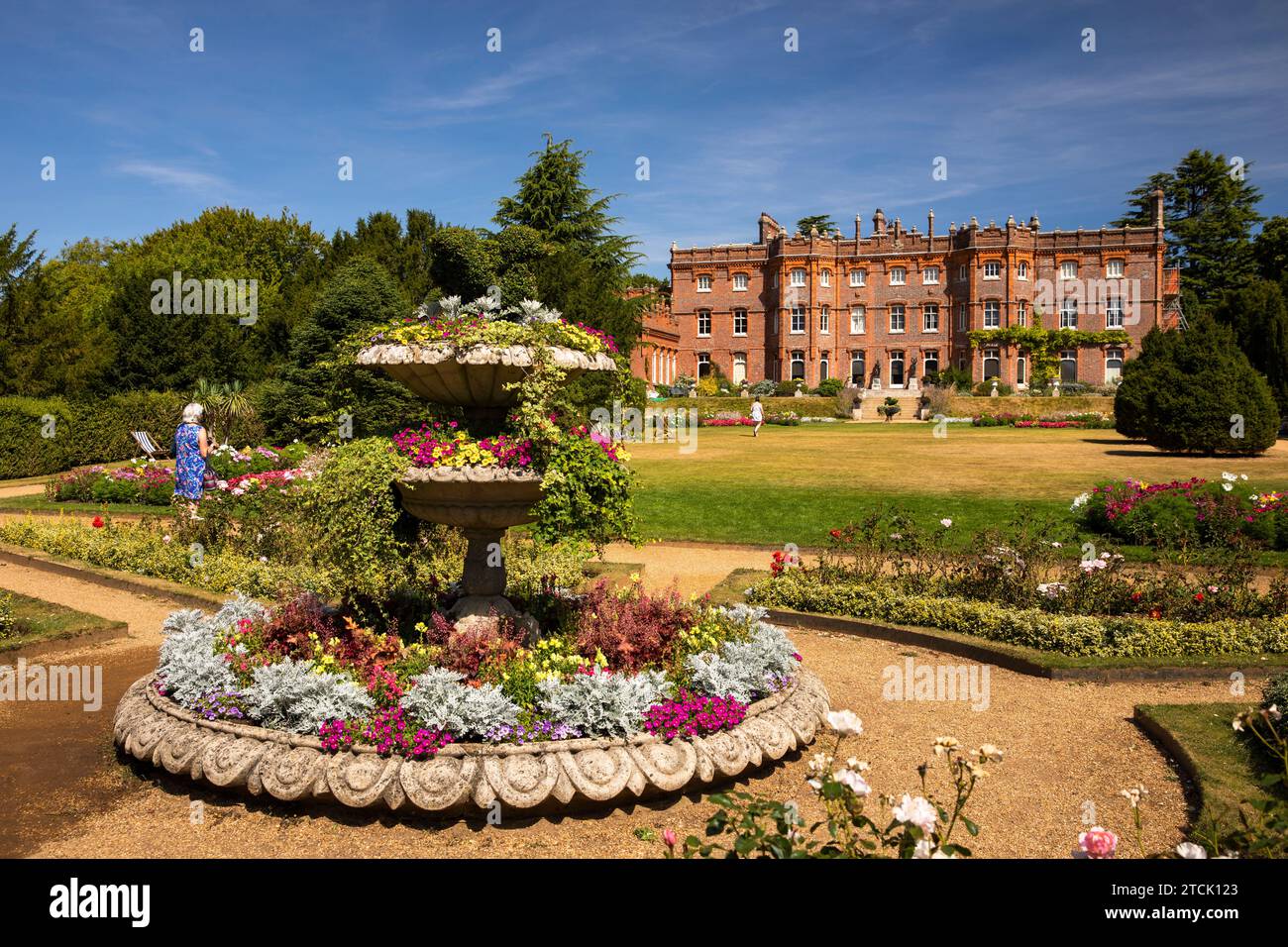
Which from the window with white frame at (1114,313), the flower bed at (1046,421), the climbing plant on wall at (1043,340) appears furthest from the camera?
the window with white frame at (1114,313)

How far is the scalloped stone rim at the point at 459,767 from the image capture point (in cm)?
446

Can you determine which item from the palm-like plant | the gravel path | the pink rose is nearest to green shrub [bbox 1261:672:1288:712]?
the gravel path

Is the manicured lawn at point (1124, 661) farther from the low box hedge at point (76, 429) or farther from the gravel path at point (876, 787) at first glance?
the low box hedge at point (76, 429)

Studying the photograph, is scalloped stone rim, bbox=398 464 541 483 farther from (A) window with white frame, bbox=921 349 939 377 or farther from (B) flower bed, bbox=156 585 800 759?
(A) window with white frame, bbox=921 349 939 377

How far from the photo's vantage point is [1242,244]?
56.8 meters

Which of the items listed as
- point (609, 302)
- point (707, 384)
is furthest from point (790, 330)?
point (609, 302)

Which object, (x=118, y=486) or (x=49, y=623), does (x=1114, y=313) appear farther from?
(x=49, y=623)

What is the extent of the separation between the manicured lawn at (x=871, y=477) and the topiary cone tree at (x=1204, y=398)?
2.07 feet

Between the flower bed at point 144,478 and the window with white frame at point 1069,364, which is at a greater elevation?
the window with white frame at point 1069,364

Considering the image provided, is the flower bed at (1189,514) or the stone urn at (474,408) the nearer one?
the stone urn at (474,408)

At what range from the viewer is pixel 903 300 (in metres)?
58.8

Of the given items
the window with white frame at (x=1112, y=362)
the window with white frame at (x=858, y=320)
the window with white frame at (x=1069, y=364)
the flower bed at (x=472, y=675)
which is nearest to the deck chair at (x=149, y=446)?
the flower bed at (x=472, y=675)

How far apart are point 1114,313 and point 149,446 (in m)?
55.4

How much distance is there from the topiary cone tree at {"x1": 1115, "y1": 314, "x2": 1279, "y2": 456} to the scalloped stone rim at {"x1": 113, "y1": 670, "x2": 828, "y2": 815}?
21667mm
